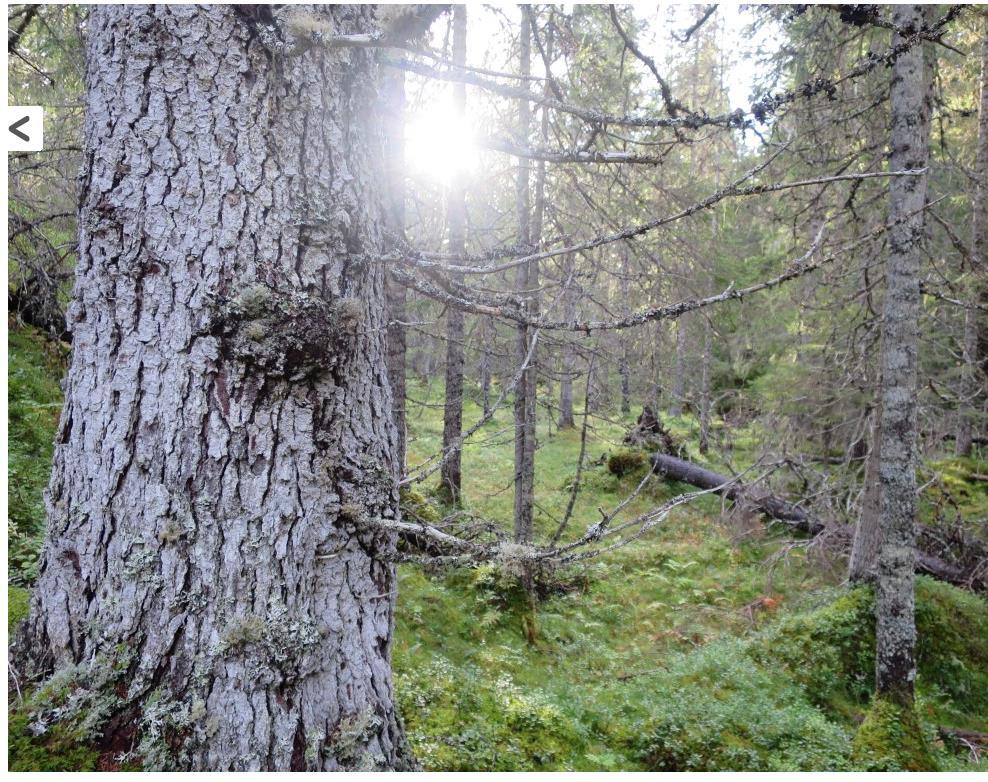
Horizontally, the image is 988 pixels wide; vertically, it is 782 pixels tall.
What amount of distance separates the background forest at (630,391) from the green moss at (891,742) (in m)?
0.03

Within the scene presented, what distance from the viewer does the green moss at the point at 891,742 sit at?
506 cm

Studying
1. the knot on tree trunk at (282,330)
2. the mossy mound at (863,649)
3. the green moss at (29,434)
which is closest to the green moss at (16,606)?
the green moss at (29,434)

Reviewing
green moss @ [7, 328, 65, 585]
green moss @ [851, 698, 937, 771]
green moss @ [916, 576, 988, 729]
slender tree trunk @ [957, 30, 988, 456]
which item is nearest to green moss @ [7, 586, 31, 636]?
green moss @ [7, 328, 65, 585]

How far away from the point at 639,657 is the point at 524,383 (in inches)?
140

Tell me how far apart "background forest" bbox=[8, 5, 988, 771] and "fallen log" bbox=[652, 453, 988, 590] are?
63 millimetres

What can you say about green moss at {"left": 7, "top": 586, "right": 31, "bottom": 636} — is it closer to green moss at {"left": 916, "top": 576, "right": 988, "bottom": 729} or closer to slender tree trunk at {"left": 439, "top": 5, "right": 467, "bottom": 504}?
slender tree trunk at {"left": 439, "top": 5, "right": 467, "bottom": 504}

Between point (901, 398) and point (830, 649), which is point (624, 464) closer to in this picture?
point (830, 649)

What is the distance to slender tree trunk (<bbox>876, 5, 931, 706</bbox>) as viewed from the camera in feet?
18.2

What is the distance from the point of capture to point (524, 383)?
296 inches

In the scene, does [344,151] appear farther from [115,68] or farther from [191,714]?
[191,714]

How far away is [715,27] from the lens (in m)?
25.8

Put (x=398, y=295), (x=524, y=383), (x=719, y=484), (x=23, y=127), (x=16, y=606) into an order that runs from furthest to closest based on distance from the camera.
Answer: (x=719, y=484), (x=524, y=383), (x=398, y=295), (x=16, y=606), (x=23, y=127)

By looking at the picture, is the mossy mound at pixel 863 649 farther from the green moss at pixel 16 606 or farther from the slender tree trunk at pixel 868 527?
the green moss at pixel 16 606

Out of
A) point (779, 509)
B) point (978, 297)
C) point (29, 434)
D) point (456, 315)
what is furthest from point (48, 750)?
point (978, 297)
